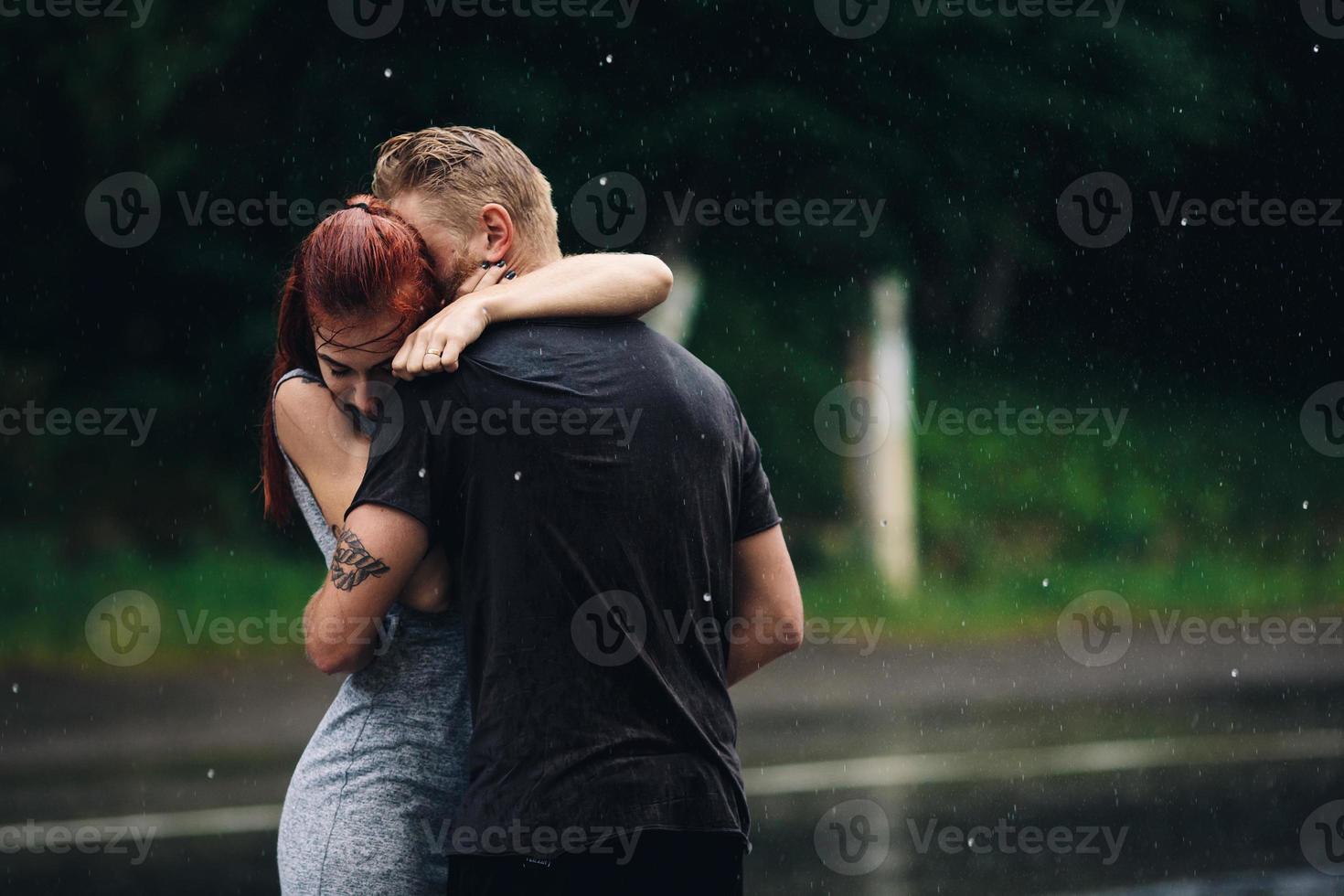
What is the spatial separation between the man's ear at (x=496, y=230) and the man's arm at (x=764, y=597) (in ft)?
2.03

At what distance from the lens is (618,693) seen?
2338 millimetres

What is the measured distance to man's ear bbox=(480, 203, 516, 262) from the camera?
2.59 meters

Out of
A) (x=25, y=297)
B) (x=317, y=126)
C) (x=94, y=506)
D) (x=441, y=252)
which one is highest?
(x=317, y=126)

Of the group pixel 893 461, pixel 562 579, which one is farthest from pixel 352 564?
pixel 893 461

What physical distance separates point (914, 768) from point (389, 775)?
649cm

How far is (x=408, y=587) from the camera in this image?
7.84 feet

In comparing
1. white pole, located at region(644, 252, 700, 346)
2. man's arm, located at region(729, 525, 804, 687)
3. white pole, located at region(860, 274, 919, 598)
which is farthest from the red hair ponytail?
white pole, located at region(860, 274, 919, 598)

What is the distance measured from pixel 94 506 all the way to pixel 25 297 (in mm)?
1918

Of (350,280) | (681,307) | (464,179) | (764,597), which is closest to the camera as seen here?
(350,280)

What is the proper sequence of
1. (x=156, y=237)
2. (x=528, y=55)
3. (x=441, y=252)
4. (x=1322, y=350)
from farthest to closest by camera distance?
(x=1322, y=350) → (x=156, y=237) → (x=528, y=55) → (x=441, y=252)

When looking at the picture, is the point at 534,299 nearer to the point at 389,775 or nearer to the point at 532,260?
the point at 532,260

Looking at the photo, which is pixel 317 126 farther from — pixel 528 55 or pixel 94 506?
pixel 94 506

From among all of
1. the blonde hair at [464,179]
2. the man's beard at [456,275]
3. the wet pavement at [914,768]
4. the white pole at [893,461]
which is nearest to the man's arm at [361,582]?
the man's beard at [456,275]

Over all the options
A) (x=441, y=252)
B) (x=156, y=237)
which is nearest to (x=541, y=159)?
(x=156, y=237)
